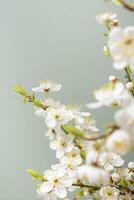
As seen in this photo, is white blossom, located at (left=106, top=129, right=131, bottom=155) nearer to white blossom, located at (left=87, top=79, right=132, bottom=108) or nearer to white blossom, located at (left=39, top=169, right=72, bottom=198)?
white blossom, located at (left=87, top=79, right=132, bottom=108)

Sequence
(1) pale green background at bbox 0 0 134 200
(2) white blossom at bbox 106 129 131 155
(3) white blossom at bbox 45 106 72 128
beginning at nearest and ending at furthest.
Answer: (2) white blossom at bbox 106 129 131 155
(3) white blossom at bbox 45 106 72 128
(1) pale green background at bbox 0 0 134 200

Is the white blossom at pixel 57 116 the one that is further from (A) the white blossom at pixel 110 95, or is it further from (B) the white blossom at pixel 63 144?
(A) the white blossom at pixel 110 95

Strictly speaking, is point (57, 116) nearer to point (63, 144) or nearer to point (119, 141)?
point (63, 144)

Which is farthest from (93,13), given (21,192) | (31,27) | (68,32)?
(21,192)

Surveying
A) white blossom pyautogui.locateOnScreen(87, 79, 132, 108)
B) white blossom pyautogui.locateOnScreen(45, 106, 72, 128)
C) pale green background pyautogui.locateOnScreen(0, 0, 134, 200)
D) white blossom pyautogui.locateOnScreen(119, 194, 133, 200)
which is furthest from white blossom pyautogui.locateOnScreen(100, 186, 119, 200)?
pale green background pyautogui.locateOnScreen(0, 0, 134, 200)

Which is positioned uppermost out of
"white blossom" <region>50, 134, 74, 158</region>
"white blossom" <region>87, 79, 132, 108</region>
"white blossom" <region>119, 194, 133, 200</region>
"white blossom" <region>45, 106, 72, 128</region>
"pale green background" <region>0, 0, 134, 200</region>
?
"pale green background" <region>0, 0, 134, 200</region>

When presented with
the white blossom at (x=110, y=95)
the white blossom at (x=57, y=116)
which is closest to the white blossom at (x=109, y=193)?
the white blossom at (x=57, y=116)

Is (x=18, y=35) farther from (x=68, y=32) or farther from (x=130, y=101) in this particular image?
(x=130, y=101)
